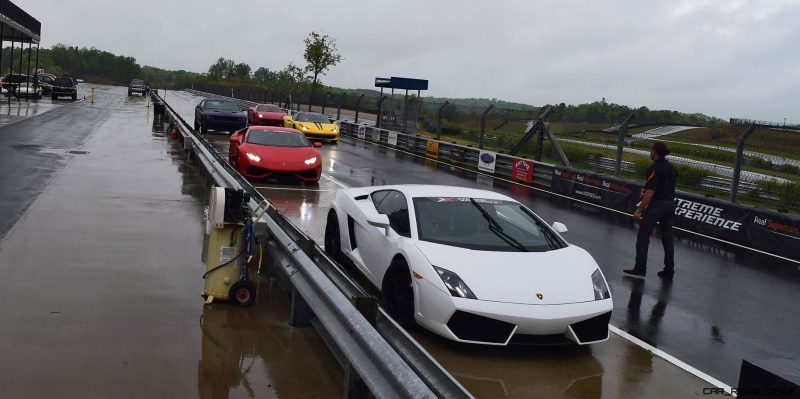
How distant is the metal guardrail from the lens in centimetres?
405

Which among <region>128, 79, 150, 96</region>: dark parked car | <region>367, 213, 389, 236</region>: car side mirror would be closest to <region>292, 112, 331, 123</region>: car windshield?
<region>367, 213, 389, 236</region>: car side mirror

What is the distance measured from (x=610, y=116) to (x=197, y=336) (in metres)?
16.3

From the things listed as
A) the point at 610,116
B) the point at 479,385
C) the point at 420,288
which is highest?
the point at 610,116

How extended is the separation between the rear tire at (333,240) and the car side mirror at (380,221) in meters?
1.43

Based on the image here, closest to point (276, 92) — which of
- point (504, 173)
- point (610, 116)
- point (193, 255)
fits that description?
point (504, 173)

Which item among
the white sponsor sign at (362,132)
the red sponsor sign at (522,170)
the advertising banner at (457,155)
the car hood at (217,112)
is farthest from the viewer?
the white sponsor sign at (362,132)

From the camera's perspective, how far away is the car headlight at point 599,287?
262 inches

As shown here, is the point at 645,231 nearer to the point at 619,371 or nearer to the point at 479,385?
the point at 619,371

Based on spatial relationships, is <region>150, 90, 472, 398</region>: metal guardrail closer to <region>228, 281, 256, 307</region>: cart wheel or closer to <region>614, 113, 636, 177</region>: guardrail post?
<region>228, 281, 256, 307</region>: cart wheel

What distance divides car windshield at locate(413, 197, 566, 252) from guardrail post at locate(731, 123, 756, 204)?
8.79 metres

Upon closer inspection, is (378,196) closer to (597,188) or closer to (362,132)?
(597,188)

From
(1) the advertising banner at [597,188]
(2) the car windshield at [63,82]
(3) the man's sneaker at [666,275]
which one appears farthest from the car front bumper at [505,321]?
(2) the car windshield at [63,82]

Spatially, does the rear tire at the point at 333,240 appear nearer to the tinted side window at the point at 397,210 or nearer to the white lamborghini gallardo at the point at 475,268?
the white lamborghini gallardo at the point at 475,268

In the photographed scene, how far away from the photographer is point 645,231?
1001cm
